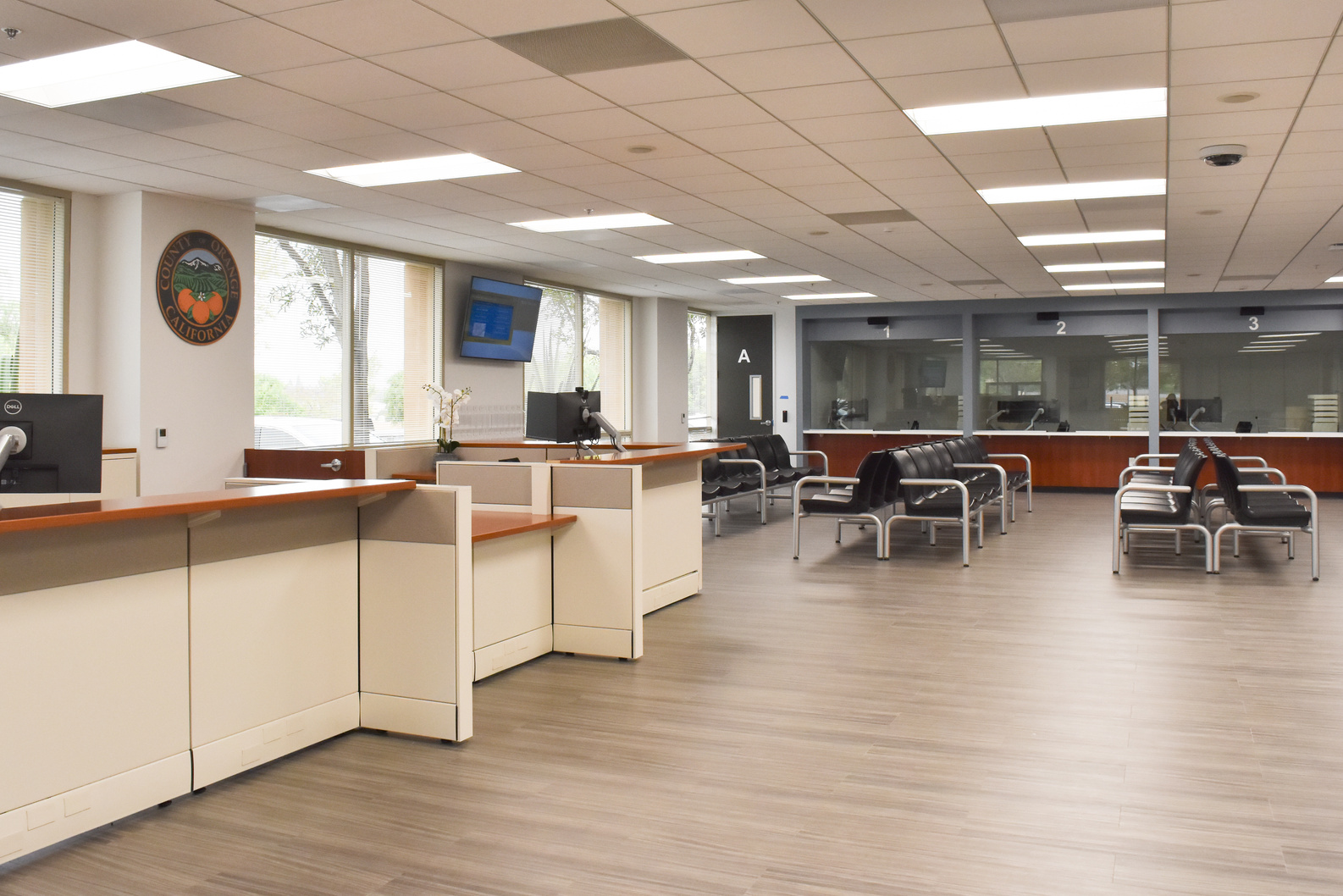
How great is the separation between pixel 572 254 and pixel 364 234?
2127 mm

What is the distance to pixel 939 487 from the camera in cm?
929

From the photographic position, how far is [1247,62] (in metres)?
4.37

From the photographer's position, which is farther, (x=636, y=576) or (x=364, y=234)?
(x=364, y=234)

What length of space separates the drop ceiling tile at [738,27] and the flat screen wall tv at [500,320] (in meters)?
6.69

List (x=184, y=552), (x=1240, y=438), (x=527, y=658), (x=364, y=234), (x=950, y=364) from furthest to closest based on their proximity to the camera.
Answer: (x=950, y=364)
(x=1240, y=438)
(x=364, y=234)
(x=527, y=658)
(x=184, y=552)

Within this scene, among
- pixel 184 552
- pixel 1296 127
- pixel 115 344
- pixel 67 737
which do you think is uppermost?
pixel 1296 127

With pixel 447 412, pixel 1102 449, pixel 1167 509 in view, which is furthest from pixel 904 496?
pixel 1102 449

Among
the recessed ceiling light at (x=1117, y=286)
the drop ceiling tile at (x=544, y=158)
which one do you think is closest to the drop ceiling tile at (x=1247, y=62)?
the drop ceiling tile at (x=544, y=158)

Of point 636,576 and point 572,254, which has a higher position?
point 572,254

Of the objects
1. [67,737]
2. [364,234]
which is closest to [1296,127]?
[67,737]

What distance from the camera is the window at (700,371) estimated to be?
16953 millimetres

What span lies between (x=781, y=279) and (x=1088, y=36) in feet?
27.2

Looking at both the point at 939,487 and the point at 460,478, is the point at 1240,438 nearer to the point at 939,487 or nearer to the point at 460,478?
the point at 939,487

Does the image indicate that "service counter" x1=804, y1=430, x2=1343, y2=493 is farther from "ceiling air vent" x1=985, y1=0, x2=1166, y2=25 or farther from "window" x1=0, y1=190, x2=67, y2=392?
"ceiling air vent" x1=985, y1=0, x2=1166, y2=25
